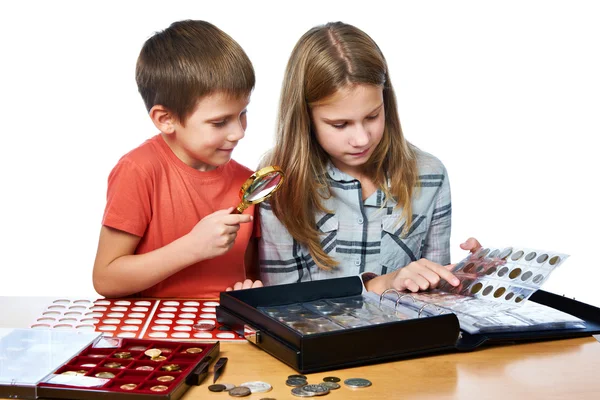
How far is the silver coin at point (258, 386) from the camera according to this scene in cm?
147

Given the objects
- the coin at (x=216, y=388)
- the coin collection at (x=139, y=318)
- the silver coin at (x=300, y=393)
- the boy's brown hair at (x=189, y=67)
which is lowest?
the coin collection at (x=139, y=318)

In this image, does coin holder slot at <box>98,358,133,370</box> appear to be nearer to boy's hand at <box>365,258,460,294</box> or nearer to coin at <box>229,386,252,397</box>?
coin at <box>229,386,252,397</box>

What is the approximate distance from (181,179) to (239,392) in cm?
107

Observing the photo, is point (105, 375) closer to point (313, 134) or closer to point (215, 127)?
point (215, 127)

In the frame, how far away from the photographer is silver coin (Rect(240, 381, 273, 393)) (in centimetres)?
147

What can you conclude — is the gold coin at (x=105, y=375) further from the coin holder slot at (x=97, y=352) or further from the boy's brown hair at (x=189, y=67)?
the boy's brown hair at (x=189, y=67)

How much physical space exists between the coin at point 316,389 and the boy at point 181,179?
69cm

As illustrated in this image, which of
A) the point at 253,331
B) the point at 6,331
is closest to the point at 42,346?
the point at 6,331

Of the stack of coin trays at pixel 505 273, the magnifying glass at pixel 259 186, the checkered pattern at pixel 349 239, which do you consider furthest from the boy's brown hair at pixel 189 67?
the stack of coin trays at pixel 505 273

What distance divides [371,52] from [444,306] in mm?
868

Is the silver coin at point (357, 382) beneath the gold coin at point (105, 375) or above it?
beneath

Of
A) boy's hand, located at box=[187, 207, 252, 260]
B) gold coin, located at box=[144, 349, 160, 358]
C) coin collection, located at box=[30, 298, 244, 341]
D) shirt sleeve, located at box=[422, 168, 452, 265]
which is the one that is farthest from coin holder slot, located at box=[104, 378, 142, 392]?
shirt sleeve, located at box=[422, 168, 452, 265]

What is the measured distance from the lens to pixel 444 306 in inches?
73.7

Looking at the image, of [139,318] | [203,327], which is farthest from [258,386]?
[139,318]
